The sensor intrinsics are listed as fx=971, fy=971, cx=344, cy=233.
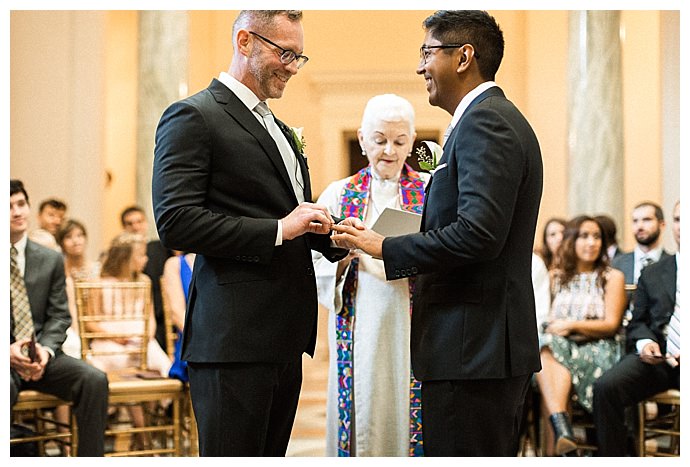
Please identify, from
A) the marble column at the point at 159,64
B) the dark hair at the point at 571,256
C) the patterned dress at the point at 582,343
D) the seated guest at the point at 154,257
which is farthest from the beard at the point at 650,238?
the marble column at the point at 159,64

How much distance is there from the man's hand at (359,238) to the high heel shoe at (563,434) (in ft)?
8.96

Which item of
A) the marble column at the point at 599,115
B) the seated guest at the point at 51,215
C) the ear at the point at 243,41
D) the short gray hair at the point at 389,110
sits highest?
the marble column at the point at 599,115

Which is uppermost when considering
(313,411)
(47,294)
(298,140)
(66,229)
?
(298,140)

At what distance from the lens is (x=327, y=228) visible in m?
2.88

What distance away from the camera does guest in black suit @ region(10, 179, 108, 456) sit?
16.3ft

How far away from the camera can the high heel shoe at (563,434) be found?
5250 mm

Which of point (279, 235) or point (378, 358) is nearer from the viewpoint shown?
point (279, 235)

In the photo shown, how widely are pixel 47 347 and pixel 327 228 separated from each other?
2760mm

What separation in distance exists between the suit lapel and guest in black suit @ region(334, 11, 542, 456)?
1.33 feet

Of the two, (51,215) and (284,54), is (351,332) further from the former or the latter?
(51,215)

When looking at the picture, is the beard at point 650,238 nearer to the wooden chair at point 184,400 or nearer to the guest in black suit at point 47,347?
the wooden chair at point 184,400

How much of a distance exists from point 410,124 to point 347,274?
0.71m

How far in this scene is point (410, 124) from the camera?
13.9ft

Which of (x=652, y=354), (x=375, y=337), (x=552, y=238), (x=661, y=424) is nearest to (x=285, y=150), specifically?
(x=375, y=337)
